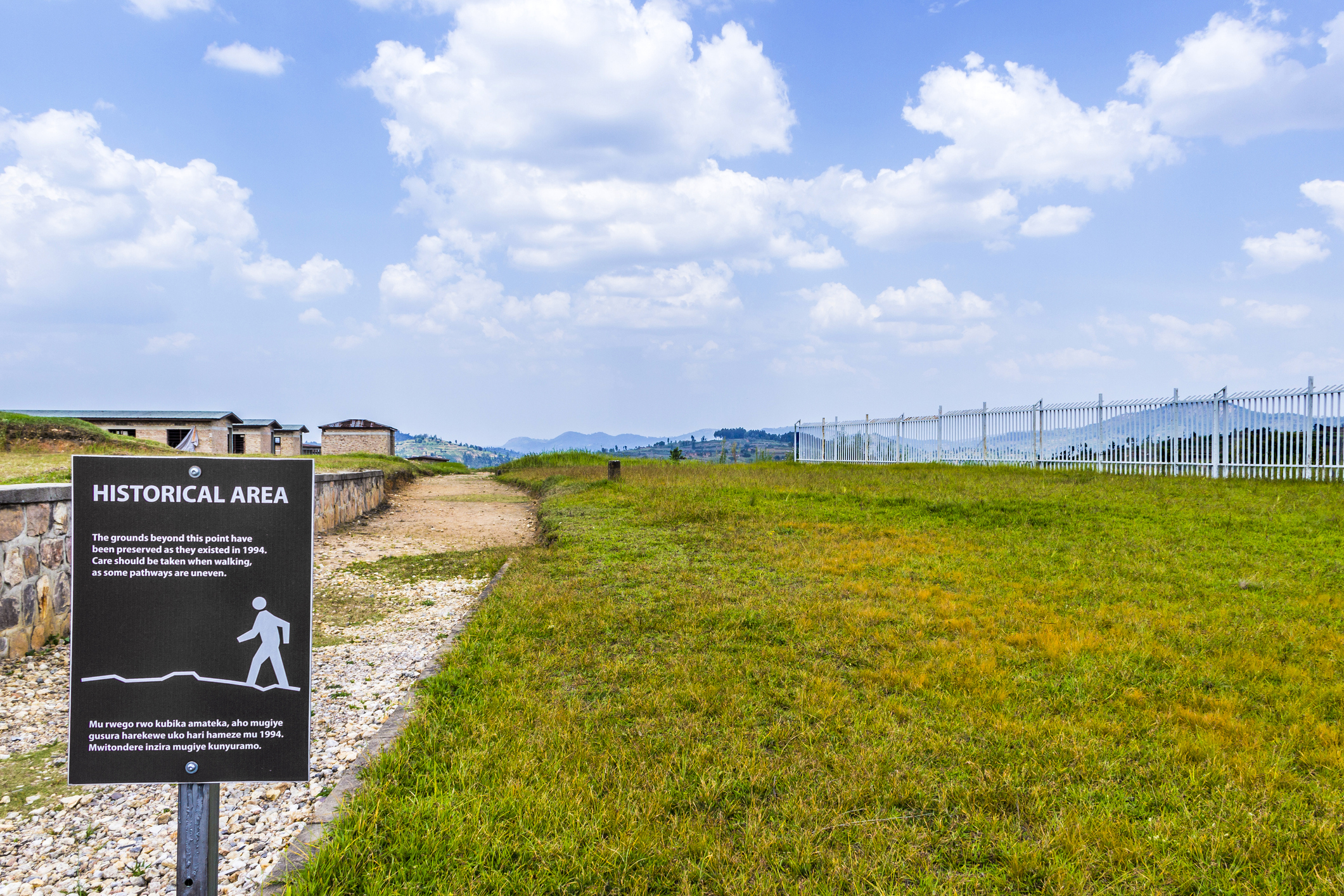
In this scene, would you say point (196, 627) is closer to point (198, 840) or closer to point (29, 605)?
point (198, 840)

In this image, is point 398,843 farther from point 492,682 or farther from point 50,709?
point 50,709

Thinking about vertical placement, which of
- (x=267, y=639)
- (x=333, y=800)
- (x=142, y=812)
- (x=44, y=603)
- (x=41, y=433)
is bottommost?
(x=142, y=812)

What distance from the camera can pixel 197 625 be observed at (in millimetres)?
2117

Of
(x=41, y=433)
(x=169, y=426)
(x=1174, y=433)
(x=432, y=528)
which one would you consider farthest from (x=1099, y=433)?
(x=169, y=426)

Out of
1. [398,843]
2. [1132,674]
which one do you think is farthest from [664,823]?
[1132,674]

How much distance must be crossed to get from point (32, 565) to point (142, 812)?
3.45 meters

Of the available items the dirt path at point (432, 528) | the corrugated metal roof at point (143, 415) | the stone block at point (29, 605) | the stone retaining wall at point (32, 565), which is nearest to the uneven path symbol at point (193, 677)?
the stone retaining wall at point (32, 565)

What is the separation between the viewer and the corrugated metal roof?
126 ft

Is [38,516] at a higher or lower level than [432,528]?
higher

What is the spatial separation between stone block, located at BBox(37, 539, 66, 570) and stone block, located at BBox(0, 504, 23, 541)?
0.95 ft

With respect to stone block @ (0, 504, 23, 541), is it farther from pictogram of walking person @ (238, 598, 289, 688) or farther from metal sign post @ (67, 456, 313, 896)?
Answer: pictogram of walking person @ (238, 598, 289, 688)

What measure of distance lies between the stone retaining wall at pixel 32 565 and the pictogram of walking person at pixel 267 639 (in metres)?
3.00

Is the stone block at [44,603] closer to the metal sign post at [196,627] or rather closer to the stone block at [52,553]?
the stone block at [52,553]

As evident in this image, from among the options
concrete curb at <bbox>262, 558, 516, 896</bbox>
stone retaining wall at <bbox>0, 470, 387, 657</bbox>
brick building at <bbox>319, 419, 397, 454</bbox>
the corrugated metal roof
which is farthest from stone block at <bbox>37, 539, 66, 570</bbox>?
brick building at <bbox>319, 419, 397, 454</bbox>
